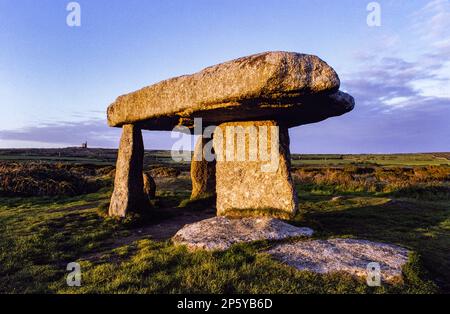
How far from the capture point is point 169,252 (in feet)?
23.5

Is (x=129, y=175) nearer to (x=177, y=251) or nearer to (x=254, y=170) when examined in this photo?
(x=254, y=170)

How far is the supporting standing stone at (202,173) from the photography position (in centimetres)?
1489

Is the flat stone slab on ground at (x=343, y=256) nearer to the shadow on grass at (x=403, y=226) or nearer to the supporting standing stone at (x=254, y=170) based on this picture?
the shadow on grass at (x=403, y=226)

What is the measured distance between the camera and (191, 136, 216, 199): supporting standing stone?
14.9 meters

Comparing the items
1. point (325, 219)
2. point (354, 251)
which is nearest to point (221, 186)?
point (325, 219)

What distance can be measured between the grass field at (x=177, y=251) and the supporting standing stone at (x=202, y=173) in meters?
0.82

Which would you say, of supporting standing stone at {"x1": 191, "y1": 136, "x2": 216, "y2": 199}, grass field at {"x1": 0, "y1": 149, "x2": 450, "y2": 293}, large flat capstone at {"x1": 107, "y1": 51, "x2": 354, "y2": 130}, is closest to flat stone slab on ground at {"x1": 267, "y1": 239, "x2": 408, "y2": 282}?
grass field at {"x1": 0, "y1": 149, "x2": 450, "y2": 293}

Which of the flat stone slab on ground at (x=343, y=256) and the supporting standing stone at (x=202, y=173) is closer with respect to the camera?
the flat stone slab on ground at (x=343, y=256)

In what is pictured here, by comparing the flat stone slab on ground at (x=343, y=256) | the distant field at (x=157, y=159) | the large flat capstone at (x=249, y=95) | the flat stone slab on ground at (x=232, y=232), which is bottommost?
the flat stone slab on ground at (x=343, y=256)

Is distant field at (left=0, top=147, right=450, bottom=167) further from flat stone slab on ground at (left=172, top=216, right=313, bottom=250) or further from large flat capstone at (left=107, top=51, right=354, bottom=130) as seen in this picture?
flat stone slab on ground at (left=172, top=216, right=313, bottom=250)

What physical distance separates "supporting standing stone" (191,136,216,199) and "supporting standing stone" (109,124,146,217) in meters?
2.96

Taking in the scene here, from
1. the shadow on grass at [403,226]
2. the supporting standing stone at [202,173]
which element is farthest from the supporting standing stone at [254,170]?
the supporting standing stone at [202,173]

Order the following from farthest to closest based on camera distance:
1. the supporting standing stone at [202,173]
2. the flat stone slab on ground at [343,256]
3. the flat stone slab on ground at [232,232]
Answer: the supporting standing stone at [202,173] < the flat stone slab on ground at [232,232] < the flat stone slab on ground at [343,256]
